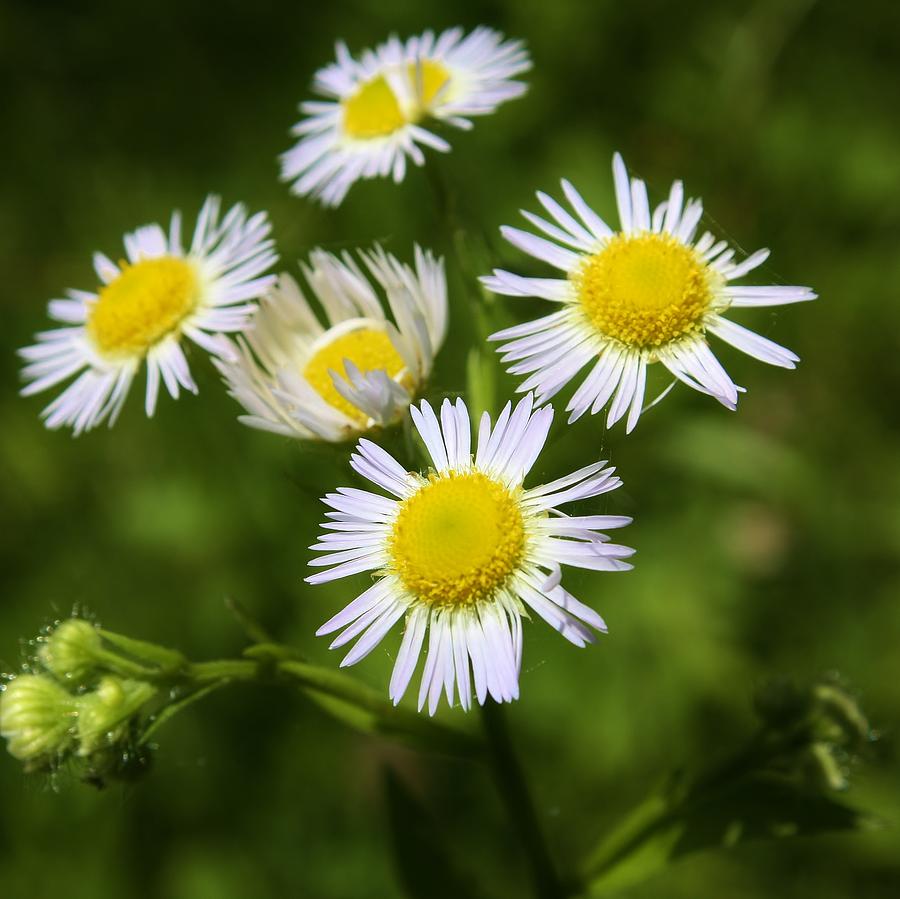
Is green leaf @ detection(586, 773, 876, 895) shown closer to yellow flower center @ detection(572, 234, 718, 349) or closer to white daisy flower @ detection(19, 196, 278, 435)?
yellow flower center @ detection(572, 234, 718, 349)

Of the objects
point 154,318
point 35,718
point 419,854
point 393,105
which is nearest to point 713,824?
point 419,854

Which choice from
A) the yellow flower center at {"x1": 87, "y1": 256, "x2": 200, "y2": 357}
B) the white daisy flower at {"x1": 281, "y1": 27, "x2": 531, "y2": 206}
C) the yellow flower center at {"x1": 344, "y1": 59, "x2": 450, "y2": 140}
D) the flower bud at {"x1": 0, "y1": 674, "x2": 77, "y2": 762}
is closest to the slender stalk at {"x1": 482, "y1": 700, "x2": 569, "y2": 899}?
the flower bud at {"x1": 0, "y1": 674, "x2": 77, "y2": 762}

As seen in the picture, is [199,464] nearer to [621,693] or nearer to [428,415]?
[621,693]

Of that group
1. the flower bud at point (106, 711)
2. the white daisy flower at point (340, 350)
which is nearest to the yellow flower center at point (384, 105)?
the white daisy flower at point (340, 350)

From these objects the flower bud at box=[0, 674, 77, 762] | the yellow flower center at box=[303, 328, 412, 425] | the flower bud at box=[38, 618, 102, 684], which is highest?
the yellow flower center at box=[303, 328, 412, 425]

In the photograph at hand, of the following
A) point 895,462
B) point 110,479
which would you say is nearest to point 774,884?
point 895,462

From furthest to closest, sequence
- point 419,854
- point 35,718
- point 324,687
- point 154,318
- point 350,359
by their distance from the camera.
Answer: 1. point 419,854
2. point 154,318
3. point 350,359
4. point 324,687
5. point 35,718

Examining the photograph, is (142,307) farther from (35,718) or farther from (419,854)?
(419,854)
